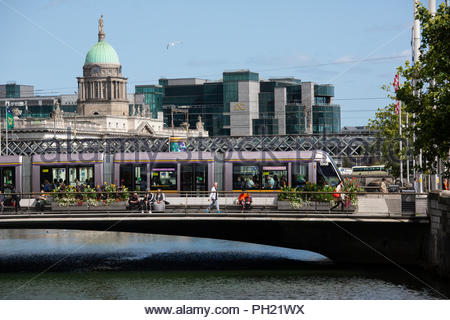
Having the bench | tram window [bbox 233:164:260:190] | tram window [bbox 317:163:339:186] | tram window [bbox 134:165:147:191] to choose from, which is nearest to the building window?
tram window [bbox 233:164:260:190]

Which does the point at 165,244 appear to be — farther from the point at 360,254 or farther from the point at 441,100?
the point at 441,100

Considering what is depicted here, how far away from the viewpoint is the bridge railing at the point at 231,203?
38688mm

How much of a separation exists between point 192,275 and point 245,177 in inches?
429

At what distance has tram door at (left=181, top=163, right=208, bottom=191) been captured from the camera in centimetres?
5022

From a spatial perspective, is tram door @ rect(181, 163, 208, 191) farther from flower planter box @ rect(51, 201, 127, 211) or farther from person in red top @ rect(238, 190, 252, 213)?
flower planter box @ rect(51, 201, 127, 211)

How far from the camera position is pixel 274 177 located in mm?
49406

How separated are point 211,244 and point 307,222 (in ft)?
57.7

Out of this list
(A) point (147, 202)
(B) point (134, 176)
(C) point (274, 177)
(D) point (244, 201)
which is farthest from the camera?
(B) point (134, 176)

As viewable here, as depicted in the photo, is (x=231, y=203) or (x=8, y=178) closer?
(x=231, y=203)

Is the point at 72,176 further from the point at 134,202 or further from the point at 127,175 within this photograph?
the point at 134,202

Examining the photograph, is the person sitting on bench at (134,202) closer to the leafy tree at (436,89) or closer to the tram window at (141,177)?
the tram window at (141,177)

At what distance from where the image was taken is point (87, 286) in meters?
37.8

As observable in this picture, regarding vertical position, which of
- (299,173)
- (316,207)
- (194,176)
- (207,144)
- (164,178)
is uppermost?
(207,144)

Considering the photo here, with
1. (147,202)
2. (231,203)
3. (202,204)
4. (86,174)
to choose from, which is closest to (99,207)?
(147,202)
